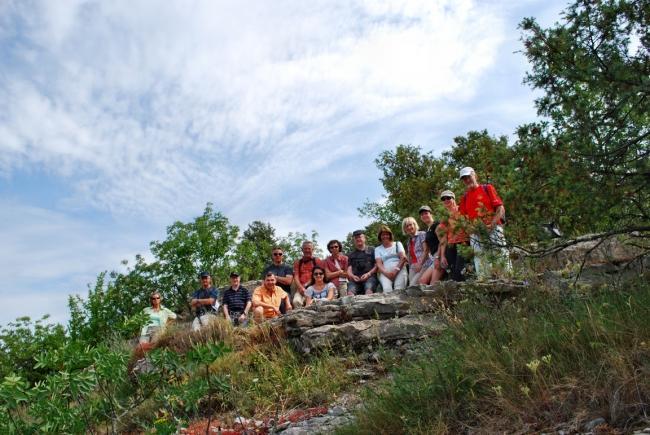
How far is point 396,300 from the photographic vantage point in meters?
8.59

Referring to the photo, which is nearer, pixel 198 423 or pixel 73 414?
pixel 73 414

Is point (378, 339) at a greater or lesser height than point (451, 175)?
lesser

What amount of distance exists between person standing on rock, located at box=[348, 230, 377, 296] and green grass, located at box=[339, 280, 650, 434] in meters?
4.95

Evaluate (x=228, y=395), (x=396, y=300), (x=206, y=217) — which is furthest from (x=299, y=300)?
(x=206, y=217)

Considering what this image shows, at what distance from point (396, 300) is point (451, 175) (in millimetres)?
16033

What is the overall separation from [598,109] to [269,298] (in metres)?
7.20

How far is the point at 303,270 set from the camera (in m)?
11.3

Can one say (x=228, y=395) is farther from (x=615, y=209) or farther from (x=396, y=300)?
(x=615, y=209)

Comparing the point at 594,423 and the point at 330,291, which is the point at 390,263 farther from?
the point at 594,423

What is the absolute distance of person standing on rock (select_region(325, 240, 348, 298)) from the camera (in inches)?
430

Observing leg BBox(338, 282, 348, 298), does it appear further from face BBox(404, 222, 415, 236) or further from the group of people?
face BBox(404, 222, 415, 236)

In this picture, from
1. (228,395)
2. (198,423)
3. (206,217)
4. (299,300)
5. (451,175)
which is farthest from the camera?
(451,175)

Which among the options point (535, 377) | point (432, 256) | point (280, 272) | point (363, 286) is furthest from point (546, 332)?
point (280, 272)

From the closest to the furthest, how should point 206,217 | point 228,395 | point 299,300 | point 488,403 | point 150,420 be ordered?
point 488,403
point 228,395
point 150,420
point 299,300
point 206,217
